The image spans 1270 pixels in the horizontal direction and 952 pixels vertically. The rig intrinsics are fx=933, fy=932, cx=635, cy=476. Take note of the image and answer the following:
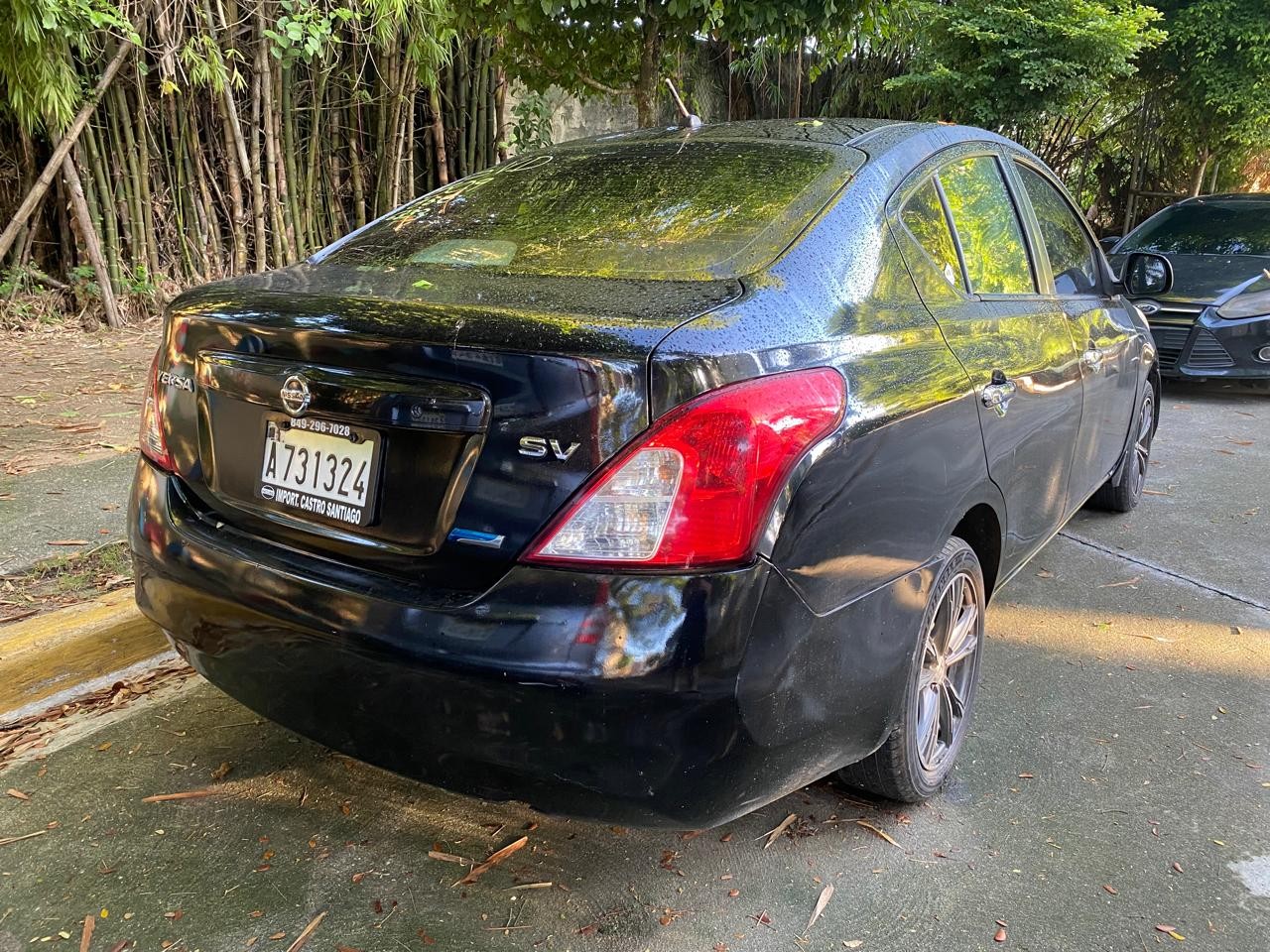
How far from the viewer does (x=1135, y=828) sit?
2133 millimetres

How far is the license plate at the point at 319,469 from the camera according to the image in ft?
5.29

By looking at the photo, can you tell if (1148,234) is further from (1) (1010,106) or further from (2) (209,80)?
(2) (209,80)

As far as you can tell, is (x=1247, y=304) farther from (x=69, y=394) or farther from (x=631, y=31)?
(x=69, y=394)

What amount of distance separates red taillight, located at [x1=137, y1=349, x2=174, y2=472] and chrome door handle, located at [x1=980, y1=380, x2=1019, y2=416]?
5.96ft

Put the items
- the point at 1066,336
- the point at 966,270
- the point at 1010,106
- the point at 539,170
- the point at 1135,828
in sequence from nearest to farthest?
the point at 1135,828, the point at 966,270, the point at 539,170, the point at 1066,336, the point at 1010,106

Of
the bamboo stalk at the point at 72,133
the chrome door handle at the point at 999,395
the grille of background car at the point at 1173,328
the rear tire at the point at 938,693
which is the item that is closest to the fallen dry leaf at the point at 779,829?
the rear tire at the point at 938,693

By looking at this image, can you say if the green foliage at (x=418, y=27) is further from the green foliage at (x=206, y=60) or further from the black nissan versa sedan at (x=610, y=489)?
the black nissan versa sedan at (x=610, y=489)

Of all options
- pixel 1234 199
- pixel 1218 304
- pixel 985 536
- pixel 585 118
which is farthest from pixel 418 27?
pixel 1234 199

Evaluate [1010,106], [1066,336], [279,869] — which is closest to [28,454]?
[279,869]

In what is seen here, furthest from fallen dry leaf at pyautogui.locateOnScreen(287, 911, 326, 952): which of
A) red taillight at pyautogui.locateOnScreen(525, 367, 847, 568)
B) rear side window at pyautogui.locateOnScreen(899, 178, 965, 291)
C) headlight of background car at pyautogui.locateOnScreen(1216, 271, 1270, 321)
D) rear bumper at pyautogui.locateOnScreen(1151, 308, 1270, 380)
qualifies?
headlight of background car at pyautogui.locateOnScreen(1216, 271, 1270, 321)

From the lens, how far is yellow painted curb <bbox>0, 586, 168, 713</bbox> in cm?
248

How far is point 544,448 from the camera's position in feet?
4.81

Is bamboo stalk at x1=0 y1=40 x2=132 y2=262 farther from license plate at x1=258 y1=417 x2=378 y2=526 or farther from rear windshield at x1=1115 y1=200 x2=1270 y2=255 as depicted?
rear windshield at x1=1115 y1=200 x2=1270 y2=255

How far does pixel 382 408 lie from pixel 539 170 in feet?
4.19
